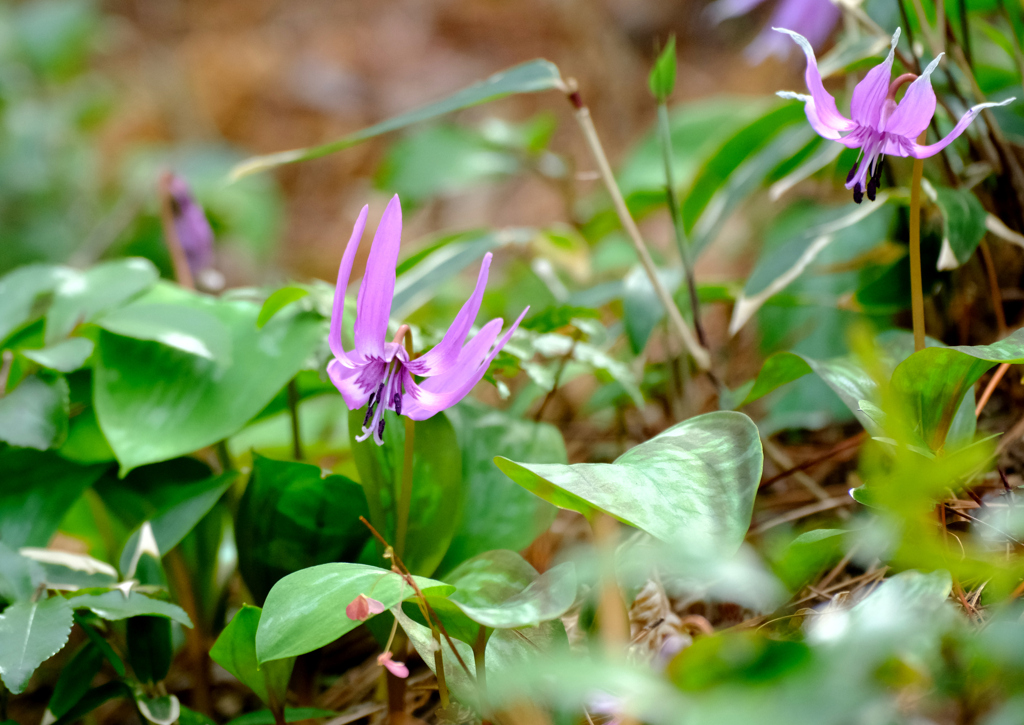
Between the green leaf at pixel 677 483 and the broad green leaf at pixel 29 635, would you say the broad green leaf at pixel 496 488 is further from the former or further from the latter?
the broad green leaf at pixel 29 635

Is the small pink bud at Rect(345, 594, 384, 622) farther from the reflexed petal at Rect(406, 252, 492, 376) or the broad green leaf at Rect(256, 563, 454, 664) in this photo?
the reflexed petal at Rect(406, 252, 492, 376)

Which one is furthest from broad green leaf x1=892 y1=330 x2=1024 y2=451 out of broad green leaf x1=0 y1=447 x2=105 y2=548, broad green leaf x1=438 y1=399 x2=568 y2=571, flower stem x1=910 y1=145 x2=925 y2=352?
broad green leaf x1=0 y1=447 x2=105 y2=548

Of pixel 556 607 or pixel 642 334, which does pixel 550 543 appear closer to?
pixel 642 334

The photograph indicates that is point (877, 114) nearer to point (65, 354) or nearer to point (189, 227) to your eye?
point (65, 354)

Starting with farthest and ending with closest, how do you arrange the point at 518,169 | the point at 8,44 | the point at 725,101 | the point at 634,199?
1. the point at 8,44
2. the point at 725,101
3. the point at 518,169
4. the point at 634,199

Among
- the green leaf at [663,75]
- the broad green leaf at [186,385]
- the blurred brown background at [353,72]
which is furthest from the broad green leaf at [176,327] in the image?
the blurred brown background at [353,72]

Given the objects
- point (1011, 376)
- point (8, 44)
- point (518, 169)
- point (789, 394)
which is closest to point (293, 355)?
point (789, 394)

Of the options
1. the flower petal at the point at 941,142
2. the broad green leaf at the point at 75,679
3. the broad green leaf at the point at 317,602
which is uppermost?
the flower petal at the point at 941,142
